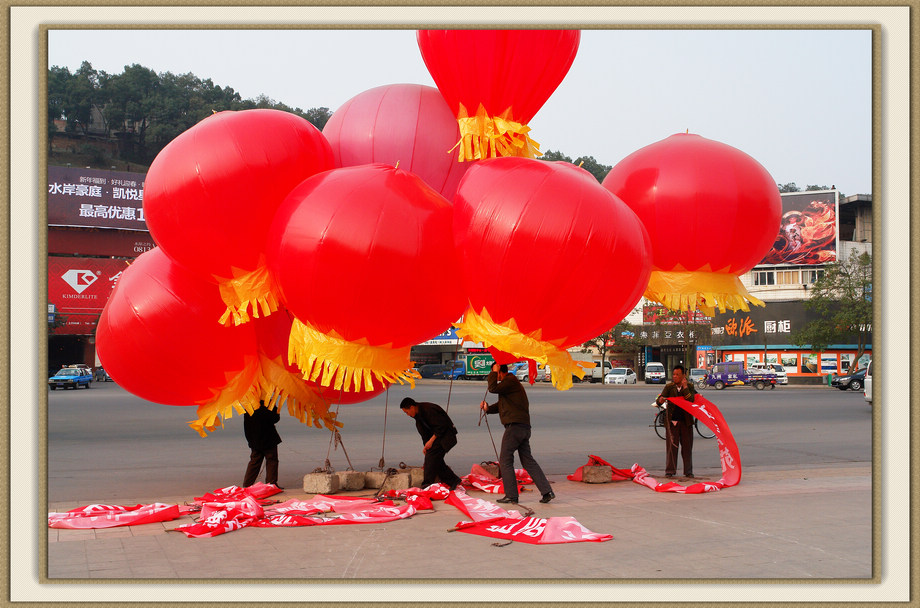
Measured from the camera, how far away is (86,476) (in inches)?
434

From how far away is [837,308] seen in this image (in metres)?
46.3

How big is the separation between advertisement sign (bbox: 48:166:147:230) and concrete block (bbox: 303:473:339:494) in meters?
50.6

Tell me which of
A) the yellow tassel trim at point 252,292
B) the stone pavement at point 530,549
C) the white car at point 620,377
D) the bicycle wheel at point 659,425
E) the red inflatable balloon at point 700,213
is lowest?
the white car at point 620,377

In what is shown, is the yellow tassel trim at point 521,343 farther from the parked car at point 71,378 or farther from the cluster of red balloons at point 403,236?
the parked car at point 71,378

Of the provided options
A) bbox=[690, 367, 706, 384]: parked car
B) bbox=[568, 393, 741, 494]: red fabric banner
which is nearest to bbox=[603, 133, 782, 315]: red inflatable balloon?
bbox=[568, 393, 741, 494]: red fabric banner

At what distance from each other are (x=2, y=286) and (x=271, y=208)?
Answer: 3.07m

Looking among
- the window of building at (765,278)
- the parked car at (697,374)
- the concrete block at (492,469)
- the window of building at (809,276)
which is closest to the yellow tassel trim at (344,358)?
the concrete block at (492,469)

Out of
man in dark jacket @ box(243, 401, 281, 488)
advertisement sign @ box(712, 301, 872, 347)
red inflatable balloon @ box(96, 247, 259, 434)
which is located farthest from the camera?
advertisement sign @ box(712, 301, 872, 347)

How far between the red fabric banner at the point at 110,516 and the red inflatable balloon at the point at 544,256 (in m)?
3.66

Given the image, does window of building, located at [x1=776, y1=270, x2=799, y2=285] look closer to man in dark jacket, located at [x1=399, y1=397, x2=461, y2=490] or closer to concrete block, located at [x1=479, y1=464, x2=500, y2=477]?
concrete block, located at [x1=479, y1=464, x2=500, y2=477]

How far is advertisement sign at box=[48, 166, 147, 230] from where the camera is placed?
54.5 metres

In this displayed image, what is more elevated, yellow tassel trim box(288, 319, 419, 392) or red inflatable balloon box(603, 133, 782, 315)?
red inflatable balloon box(603, 133, 782, 315)

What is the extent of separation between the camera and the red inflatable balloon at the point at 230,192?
7059 millimetres
